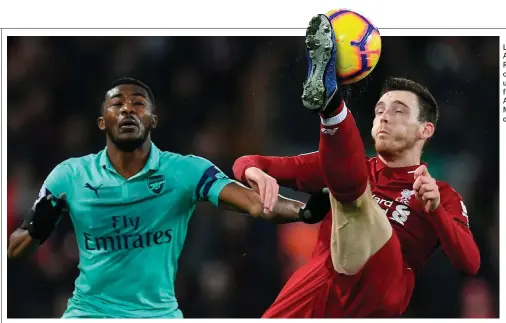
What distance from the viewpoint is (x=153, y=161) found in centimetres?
557

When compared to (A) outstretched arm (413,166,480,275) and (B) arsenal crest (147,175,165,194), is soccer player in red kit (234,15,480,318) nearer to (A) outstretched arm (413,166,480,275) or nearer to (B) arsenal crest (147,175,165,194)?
(A) outstretched arm (413,166,480,275)

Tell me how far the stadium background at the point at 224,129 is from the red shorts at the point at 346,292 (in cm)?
111

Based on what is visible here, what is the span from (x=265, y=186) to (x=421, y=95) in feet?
4.65

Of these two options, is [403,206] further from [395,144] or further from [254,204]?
[254,204]

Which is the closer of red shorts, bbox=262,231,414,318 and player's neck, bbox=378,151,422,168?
red shorts, bbox=262,231,414,318

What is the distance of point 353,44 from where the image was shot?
4773 millimetres

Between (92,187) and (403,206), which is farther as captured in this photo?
(92,187)

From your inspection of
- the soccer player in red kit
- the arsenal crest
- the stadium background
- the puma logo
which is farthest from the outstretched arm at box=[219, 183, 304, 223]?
the stadium background

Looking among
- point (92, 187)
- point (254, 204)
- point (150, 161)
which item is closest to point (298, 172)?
point (254, 204)

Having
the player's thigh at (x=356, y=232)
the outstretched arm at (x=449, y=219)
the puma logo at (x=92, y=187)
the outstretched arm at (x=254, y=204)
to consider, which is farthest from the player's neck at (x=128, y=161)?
the outstretched arm at (x=449, y=219)

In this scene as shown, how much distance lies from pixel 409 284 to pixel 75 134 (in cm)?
278

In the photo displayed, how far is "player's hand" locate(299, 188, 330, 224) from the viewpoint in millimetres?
5031
